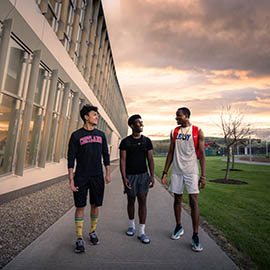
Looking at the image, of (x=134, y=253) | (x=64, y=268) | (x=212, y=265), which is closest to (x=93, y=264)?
(x=64, y=268)

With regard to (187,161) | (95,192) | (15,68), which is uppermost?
(15,68)

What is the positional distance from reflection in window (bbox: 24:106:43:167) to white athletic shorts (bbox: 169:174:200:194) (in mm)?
7465

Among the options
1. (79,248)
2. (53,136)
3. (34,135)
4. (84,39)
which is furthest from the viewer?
(84,39)

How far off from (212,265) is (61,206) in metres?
4.62

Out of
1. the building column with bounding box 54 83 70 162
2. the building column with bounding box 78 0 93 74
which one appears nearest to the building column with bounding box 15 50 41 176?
the building column with bounding box 54 83 70 162

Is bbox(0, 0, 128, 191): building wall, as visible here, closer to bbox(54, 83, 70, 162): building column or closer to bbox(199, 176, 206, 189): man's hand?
bbox(54, 83, 70, 162): building column

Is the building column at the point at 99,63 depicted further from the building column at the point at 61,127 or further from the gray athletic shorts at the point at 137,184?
the gray athletic shorts at the point at 137,184

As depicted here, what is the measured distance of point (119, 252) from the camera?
10.3 feet

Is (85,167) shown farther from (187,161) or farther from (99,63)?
(99,63)

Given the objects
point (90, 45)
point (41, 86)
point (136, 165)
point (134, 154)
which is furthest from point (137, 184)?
point (90, 45)

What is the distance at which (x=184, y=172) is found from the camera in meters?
3.66

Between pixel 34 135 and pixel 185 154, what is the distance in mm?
7816

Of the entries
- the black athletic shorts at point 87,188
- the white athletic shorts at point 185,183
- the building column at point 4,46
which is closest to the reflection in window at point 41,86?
the building column at point 4,46

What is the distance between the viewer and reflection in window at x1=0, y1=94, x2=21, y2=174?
22.2ft
